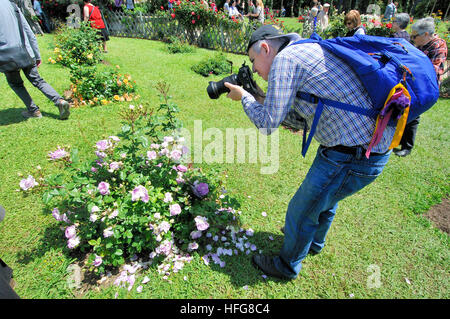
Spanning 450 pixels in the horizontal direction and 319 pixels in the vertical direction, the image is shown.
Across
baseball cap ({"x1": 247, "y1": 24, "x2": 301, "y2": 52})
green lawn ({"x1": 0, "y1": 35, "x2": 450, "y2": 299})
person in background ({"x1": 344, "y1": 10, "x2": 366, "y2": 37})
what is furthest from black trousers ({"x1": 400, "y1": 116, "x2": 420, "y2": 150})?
baseball cap ({"x1": 247, "y1": 24, "x2": 301, "y2": 52})

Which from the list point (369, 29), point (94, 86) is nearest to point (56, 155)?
point (94, 86)

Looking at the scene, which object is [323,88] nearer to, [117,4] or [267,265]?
[267,265]

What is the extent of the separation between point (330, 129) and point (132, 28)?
13568 millimetres

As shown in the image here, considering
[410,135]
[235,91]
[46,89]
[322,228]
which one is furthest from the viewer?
[46,89]

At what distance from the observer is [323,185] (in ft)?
5.08

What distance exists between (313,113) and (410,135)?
3.50 m

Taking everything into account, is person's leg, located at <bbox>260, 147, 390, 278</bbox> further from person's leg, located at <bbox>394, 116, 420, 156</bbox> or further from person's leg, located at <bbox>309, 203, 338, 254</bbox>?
person's leg, located at <bbox>394, 116, 420, 156</bbox>

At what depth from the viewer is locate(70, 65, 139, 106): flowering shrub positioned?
4.57m

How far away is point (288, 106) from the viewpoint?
1356 millimetres

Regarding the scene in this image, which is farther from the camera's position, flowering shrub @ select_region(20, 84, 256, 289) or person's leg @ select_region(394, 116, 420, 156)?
person's leg @ select_region(394, 116, 420, 156)

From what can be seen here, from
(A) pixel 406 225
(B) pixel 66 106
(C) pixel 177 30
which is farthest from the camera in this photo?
(C) pixel 177 30

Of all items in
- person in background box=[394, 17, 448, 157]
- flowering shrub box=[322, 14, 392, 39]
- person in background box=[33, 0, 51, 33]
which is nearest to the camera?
person in background box=[394, 17, 448, 157]
